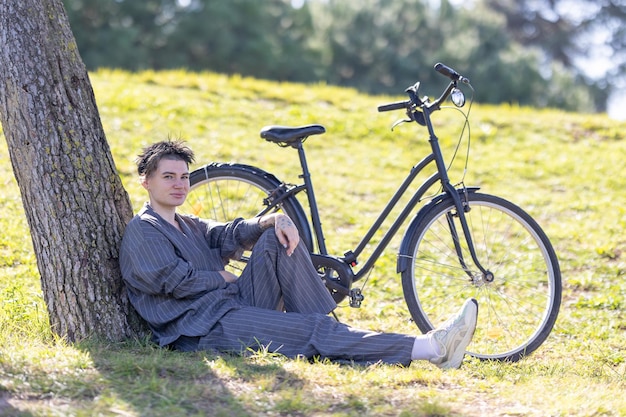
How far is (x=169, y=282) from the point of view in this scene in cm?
435

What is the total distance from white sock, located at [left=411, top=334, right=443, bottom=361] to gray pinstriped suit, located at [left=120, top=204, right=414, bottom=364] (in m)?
0.04

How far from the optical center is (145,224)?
4.46m

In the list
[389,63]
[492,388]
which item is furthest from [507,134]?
[389,63]

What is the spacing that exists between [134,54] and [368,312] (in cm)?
2344

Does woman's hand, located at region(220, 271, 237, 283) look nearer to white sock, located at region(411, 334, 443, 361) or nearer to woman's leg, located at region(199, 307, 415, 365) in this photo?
woman's leg, located at region(199, 307, 415, 365)

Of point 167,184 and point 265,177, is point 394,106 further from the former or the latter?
point 167,184

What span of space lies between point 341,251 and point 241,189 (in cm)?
131

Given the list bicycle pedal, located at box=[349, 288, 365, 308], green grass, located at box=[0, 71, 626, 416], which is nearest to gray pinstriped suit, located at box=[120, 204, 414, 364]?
green grass, located at box=[0, 71, 626, 416]

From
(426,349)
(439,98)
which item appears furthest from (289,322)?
(439,98)

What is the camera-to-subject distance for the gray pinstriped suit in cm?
433

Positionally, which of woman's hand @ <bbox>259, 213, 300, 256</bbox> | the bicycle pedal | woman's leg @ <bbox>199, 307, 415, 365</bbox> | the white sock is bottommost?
the white sock

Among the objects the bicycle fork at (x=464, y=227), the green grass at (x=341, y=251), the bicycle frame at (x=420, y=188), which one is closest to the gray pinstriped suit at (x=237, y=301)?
the green grass at (x=341, y=251)

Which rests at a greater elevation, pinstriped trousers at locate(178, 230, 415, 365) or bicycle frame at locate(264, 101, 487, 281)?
bicycle frame at locate(264, 101, 487, 281)

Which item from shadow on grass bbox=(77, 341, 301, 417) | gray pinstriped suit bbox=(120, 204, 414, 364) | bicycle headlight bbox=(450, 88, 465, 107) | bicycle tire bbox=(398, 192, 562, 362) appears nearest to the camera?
shadow on grass bbox=(77, 341, 301, 417)
